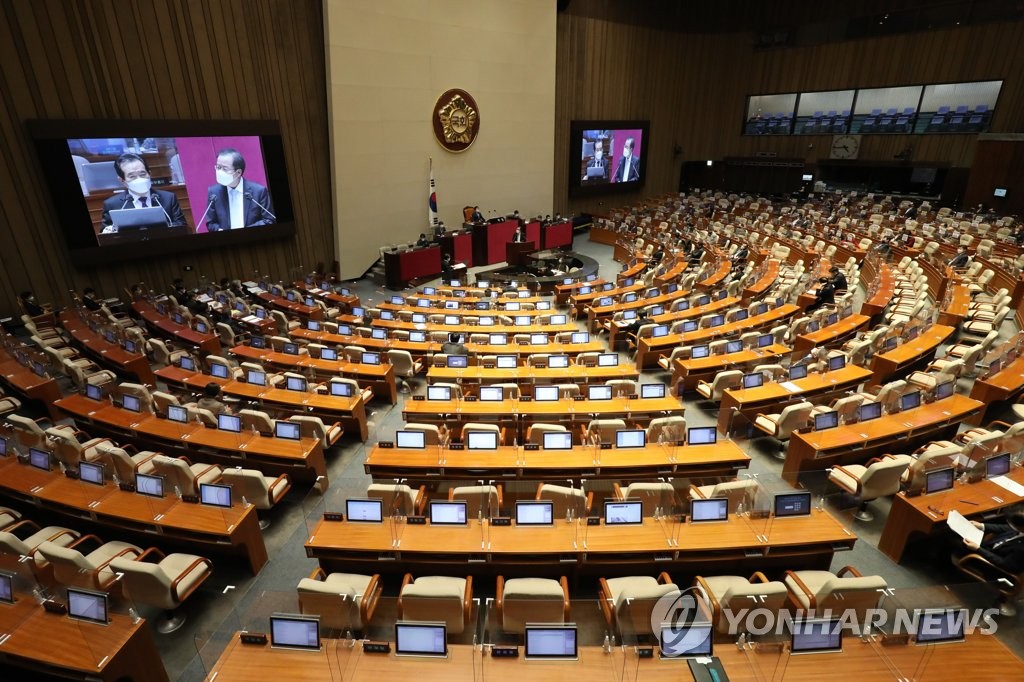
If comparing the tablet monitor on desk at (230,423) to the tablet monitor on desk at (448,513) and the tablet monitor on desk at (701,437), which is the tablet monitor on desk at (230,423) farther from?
the tablet monitor on desk at (701,437)

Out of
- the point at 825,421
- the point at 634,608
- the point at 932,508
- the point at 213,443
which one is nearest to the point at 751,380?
the point at 825,421

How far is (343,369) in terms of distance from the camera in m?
9.83

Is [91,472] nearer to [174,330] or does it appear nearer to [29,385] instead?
[29,385]

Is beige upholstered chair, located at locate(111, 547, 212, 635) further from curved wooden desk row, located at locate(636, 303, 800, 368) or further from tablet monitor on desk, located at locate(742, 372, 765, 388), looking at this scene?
curved wooden desk row, located at locate(636, 303, 800, 368)

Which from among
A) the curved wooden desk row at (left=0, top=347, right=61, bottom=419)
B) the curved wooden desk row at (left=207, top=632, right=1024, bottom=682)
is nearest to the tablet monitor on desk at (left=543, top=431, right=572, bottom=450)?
the curved wooden desk row at (left=207, top=632, right=1024, bottom=682)

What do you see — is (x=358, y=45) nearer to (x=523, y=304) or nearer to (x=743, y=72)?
(x=523, y=304)

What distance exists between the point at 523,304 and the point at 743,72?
25380 mm

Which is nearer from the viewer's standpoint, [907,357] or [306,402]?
[306,402]

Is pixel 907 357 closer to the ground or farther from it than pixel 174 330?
farther from it

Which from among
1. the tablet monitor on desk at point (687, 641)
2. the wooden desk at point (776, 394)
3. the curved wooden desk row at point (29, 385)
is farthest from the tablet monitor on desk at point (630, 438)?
the curved wooden desk row at point (29, 385)

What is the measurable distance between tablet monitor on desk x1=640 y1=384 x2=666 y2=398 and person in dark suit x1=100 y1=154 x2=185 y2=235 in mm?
14228

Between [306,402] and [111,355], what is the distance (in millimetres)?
5034

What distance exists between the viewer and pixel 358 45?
706 inches

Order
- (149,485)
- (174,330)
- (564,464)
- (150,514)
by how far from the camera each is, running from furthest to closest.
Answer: (174,330), (564,464), (149,485), (150,514)
